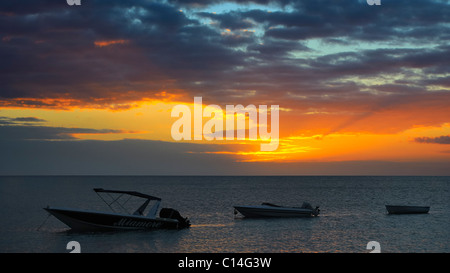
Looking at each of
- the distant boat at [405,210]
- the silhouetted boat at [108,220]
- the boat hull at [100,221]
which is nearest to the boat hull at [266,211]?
the silhouetted boat at [108,220]

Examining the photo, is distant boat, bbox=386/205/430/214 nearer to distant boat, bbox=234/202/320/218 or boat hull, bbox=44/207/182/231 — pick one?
distant boat, bbox=234/202/320/218

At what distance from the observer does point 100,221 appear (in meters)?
41.6

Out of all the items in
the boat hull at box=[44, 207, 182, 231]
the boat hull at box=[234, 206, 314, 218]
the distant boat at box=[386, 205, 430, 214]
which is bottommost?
the distant boat at box=[386, 205, 430, 214]

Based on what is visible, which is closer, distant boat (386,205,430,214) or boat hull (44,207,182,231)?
boat hull (44,207,182,231)

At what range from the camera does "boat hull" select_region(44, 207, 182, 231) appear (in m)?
40.8

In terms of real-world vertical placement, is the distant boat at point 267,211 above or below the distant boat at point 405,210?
above

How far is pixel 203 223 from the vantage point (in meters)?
53.5

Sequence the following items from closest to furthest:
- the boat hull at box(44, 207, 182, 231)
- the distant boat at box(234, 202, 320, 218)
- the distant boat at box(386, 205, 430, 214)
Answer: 1. the boat hull at box(44, 207, 182, 231)
2. the distant boat at box(234, 202, 320, 218)
3. the distant boat at box(386, 205, 430, 214)

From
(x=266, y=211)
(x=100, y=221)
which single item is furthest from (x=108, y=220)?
(x=266, y=211)

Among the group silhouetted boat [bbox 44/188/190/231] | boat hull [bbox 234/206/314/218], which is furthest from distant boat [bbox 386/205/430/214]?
silhouetted boat [bbox 44/188/190/231]

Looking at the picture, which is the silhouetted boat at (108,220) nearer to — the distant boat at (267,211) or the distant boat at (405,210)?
the distant boat at (267,211)

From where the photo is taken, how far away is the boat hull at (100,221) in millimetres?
40844
